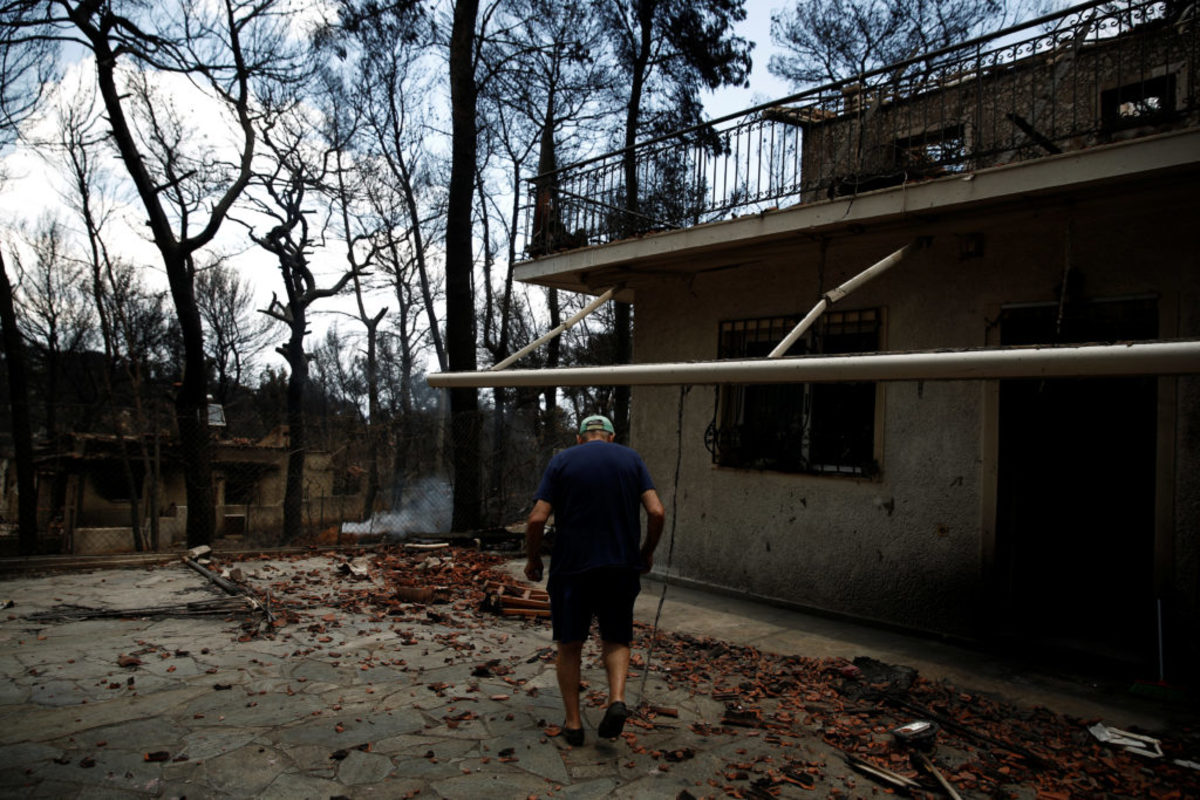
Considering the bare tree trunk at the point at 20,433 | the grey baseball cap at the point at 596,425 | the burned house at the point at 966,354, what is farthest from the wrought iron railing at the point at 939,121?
the bare tree trunk at the point at 20,433

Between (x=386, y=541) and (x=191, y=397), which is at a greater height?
(x=191, y=397)

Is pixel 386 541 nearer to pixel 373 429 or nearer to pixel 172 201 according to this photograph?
pixel 373 429

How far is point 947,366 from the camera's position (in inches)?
164

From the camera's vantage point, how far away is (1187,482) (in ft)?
17.8

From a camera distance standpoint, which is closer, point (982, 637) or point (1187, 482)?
point (1187, 482)

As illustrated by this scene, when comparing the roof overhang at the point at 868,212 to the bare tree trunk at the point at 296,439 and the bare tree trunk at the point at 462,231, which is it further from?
the bare tree trunk at the point at 296,439

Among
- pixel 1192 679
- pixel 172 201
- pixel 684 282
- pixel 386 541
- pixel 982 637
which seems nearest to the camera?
pixel 1192 679

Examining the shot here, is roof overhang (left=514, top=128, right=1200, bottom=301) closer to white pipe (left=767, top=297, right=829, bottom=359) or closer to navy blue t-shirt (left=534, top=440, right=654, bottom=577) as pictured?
white pipe (left=767, top=297, right=829, bottom=359)

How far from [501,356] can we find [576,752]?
17.6 metres

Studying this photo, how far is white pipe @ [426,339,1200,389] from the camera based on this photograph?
363 centimetres

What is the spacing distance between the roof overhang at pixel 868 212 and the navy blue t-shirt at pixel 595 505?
11.9 ft

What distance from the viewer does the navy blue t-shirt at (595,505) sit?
409cm

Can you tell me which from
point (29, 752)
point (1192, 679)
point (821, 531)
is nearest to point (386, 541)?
point (821, 531)

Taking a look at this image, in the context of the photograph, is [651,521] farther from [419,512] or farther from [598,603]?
[419,512]
